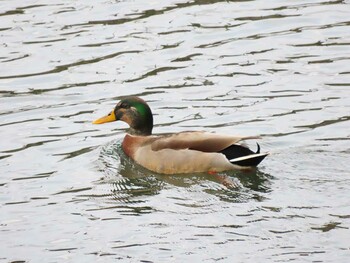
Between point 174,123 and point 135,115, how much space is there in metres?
0.71

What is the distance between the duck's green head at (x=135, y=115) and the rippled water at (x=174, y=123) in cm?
35

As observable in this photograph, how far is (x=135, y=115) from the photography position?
1345 cm

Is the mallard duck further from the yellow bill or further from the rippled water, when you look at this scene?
the yellow bill

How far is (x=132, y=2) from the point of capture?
1870cm

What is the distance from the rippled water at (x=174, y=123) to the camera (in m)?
10.1

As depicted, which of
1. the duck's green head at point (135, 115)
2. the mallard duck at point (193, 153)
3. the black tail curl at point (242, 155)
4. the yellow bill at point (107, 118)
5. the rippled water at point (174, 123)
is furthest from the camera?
the yellow bill at point (107, 118)

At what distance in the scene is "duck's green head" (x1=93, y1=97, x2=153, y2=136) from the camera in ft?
43.8

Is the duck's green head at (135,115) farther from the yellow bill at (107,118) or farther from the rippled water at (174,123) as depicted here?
the rippled water at (174,123)

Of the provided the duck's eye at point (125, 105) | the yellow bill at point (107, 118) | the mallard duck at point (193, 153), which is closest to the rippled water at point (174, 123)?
the mallard duck at point (193, 153)

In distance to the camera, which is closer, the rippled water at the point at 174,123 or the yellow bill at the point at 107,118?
the rippled water at the point at 174,123

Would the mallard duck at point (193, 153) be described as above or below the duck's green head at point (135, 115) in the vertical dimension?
below

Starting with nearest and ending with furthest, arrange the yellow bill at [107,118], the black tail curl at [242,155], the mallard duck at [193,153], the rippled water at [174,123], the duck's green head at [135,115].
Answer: the rippled water at [174,123]
the black tail curl at [242,155]
the mallard duck at [193,153]
the duck's green head at [135,115]
the yellow bill at [107,118]

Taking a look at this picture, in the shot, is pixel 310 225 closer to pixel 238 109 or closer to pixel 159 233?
pixel 159 233

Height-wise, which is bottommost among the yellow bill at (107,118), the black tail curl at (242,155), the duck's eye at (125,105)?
the black tail curl at (242,155)
